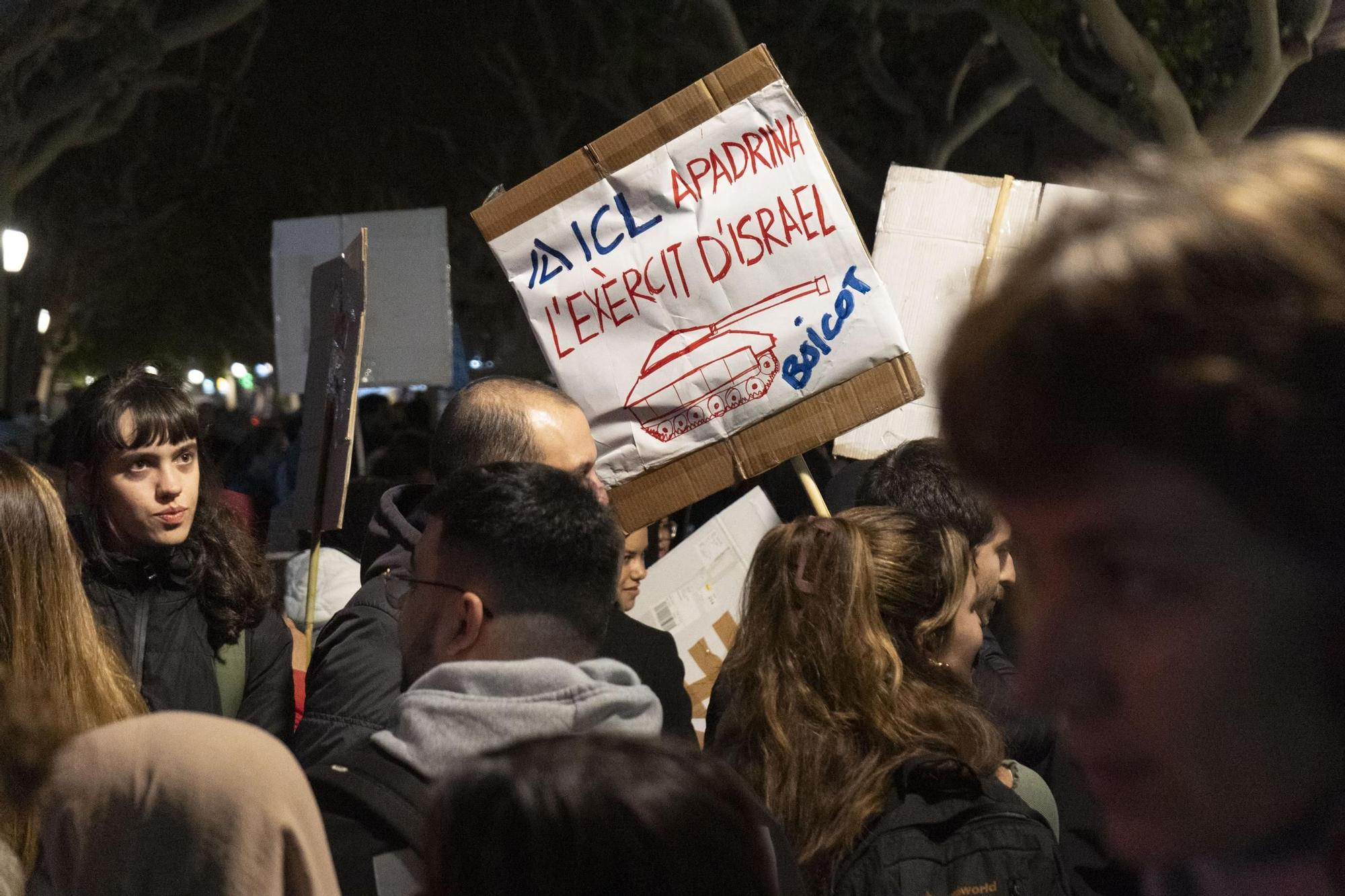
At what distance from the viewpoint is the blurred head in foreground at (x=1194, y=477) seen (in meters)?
0.71

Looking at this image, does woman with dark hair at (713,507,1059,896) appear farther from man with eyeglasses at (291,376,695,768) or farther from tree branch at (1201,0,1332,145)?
tree branch at (1201,0,1332,145)

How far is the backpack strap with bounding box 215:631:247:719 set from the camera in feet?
11.4

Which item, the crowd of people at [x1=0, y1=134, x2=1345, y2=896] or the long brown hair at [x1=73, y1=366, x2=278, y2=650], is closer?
the crowd of people at [x1=0, y1=134, x2=1345, y2=896]

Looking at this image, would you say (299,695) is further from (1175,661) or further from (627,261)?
(1175,661)

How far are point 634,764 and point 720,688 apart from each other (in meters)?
1.71

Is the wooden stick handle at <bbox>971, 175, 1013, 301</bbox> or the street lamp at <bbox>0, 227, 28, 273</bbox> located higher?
the street lamp at <bbox>0, 227, 28, 273</bbox>

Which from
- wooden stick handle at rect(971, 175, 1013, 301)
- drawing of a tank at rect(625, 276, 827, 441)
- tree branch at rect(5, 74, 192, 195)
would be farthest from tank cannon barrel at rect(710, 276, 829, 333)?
tree branch at rect(5, 74, 192, 195)

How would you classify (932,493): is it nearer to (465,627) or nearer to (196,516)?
(465,627)

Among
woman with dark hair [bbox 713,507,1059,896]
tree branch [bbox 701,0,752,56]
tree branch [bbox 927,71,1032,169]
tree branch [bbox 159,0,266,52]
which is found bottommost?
woman with dark hair [bbox 713,507,1059,896]

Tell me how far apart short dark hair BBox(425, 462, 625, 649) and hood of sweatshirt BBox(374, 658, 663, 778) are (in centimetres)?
16

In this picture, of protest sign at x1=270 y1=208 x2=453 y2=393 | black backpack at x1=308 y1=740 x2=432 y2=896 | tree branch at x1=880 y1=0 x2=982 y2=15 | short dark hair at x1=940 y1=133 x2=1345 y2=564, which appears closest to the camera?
short dark hair at x1=940 y1=133 x2=1345 y2=564

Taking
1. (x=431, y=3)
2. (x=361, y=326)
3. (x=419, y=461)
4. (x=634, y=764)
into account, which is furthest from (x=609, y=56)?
(x=634, y=764)

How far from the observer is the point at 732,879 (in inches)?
55.2

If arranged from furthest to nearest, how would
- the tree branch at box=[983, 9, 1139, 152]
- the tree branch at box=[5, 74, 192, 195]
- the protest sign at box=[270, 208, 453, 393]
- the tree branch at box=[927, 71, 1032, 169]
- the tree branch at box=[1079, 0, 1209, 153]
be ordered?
the tree branch at box=[5, 74, 192, 195] → the tree branch at box=[927, 71, 1032, 169] → the tree branch at box=[983, 9, 1139, 152] → the tree branch at box=[1079, 0, 1209, 153] → the protest sign at box=[270, 208, 453, 393]
